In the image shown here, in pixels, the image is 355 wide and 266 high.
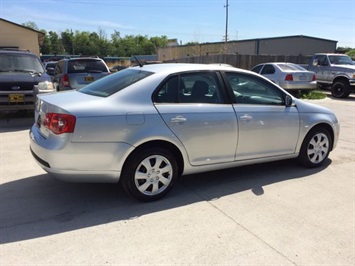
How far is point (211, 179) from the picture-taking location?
499 cm

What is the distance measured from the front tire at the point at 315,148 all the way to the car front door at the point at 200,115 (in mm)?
1421

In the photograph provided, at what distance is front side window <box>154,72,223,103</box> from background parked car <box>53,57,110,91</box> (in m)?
6.54

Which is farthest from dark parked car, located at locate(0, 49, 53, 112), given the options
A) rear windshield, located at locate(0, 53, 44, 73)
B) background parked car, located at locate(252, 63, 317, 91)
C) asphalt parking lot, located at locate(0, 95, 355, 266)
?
background parked car, located at locate(252, 63, 317, 91)

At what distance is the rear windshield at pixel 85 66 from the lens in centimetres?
1064

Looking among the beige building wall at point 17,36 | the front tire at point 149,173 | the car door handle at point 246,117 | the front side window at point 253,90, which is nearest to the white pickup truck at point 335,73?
the front side window at point 253,90

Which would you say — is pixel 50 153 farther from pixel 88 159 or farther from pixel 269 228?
pixel 269 228

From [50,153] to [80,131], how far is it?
0.41 meters

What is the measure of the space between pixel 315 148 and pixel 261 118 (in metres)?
1.29

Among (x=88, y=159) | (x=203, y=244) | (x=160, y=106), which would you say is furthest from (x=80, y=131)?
(x=203, y=244)

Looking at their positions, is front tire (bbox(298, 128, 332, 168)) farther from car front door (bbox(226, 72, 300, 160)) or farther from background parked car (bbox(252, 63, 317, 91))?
background parked car (bbox(252, 63, 317, 91))

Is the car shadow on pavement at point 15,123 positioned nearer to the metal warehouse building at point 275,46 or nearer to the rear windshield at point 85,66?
the rear windshield at point 85,66

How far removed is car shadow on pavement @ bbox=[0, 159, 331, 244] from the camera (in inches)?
140

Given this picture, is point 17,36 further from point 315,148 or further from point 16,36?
point 315,148

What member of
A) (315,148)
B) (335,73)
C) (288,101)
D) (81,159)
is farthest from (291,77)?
(81,159)
